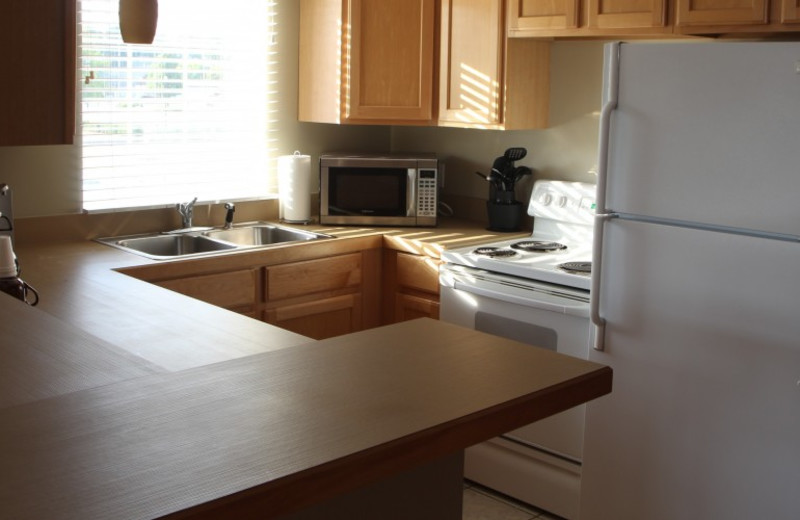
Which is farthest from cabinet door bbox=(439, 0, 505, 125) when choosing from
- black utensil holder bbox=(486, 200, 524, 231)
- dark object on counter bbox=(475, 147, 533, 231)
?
black utensil holder bbox=(486, 200, 524, 231)

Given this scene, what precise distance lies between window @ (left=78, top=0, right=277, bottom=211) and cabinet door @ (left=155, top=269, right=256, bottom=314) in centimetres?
68

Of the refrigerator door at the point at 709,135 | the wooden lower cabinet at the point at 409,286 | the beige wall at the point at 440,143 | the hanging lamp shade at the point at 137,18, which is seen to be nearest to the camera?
the hanging lamp shade at the point at 137,18

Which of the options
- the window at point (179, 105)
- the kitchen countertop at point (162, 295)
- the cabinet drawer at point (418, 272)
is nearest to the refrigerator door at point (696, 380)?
the cabinet drawer at point (418, 272)

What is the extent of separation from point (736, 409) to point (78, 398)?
6.45 feet

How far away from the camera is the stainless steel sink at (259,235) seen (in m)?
4.07

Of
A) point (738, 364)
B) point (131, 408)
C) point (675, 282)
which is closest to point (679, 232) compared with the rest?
point (675, 282)

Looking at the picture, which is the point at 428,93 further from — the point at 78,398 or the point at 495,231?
the point at 78,398

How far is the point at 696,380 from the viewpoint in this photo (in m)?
2.84

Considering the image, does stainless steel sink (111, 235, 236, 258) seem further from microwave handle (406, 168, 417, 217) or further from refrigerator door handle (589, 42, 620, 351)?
refrigerator door handle (589, 42, 620, 351)

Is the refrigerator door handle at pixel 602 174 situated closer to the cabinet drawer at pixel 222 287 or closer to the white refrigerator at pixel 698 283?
the white refrigerator at pixel 698 283

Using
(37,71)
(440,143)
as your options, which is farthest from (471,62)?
(37,71)

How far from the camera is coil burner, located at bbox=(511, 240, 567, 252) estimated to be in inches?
148

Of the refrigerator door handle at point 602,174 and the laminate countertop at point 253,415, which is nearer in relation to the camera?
the laminate countertop at point 253,415

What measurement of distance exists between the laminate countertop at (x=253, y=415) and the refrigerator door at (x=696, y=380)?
1229 mm
